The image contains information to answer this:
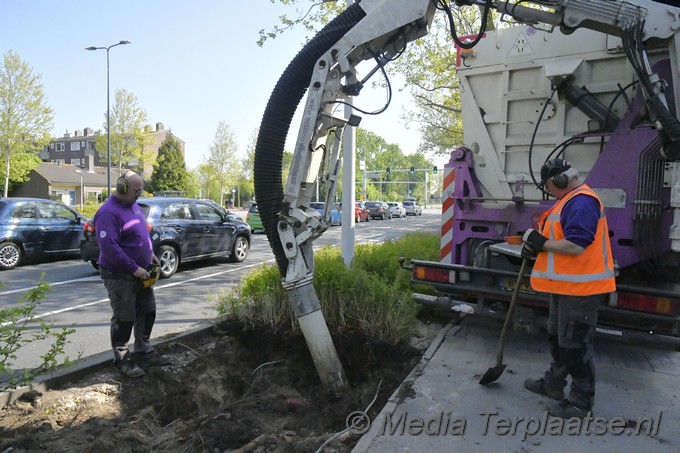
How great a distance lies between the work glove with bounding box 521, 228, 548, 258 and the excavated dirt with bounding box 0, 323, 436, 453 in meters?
1.52

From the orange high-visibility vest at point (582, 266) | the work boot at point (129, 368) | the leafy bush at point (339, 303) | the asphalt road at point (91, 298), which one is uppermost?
the orange high-visibility vest at point (582, 266)

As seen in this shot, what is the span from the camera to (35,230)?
1080cm

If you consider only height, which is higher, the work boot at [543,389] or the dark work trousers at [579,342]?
the dark work trousers at [579,342]

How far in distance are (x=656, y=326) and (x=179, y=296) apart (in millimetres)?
6709

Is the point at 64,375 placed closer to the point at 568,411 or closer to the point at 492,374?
the point at 492,374

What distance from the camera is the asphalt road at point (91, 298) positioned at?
533cm

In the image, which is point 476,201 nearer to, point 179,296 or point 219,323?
point 219,323

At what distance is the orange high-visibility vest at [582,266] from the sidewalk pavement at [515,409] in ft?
2.94

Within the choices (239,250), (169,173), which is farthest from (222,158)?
(239,250)

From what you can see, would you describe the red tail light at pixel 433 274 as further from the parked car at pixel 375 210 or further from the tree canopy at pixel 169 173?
the tree canopy at pixel 169 173

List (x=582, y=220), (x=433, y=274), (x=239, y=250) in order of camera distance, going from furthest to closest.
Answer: (x=239, y=250) → (x=433, y=274) → (x=582, y=220)

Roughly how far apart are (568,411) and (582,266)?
3.33ft

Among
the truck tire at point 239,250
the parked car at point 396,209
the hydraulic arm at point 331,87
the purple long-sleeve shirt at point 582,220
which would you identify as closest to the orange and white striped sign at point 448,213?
the hydraulic arm at point 331,87

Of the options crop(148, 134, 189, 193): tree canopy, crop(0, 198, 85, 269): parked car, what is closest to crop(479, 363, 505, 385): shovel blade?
crop(0, 198, 85, 269): parked car
